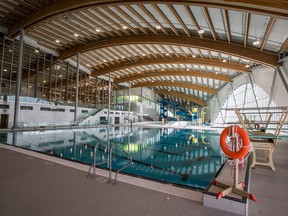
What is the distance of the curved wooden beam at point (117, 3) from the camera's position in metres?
6.71

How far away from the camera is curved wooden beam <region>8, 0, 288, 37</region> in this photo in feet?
22.0

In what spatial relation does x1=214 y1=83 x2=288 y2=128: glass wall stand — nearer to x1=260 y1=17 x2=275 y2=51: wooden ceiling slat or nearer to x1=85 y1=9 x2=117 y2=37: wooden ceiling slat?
x1=260 y1=17 x2=275 y2=51: wooden ceiling slat

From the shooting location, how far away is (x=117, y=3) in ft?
31.7

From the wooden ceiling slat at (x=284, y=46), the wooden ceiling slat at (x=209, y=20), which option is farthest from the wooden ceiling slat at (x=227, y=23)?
the wooden ceiling slat at (x=284, y=46)

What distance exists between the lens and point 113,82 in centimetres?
3044

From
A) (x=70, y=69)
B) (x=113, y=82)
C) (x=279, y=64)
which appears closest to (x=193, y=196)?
(x=279, y=64)

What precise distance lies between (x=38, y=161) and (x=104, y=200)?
9.87ft

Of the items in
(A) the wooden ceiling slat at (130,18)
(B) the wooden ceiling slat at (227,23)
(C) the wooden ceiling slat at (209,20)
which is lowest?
(B) the wooden ceiling slat at (227,23)

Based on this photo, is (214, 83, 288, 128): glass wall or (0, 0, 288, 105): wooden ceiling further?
(214, 83, 288, 128): glass wall

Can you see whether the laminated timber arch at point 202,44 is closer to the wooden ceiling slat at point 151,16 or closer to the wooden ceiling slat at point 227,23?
the wooden ceiling slat at point 151,16

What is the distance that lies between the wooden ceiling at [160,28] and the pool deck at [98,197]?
754 cm

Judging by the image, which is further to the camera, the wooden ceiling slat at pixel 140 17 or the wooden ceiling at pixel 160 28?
the wooden ceiling slat at pixel 140 17

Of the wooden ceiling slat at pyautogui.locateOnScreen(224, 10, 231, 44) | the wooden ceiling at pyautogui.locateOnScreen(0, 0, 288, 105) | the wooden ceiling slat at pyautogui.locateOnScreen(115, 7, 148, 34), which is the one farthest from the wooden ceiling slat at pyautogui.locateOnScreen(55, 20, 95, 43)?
the wooden ceiling slat at pyautogui.locateOnScreen(224, 10, 231, 44)

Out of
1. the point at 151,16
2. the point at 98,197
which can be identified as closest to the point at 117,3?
the point at 151,16
